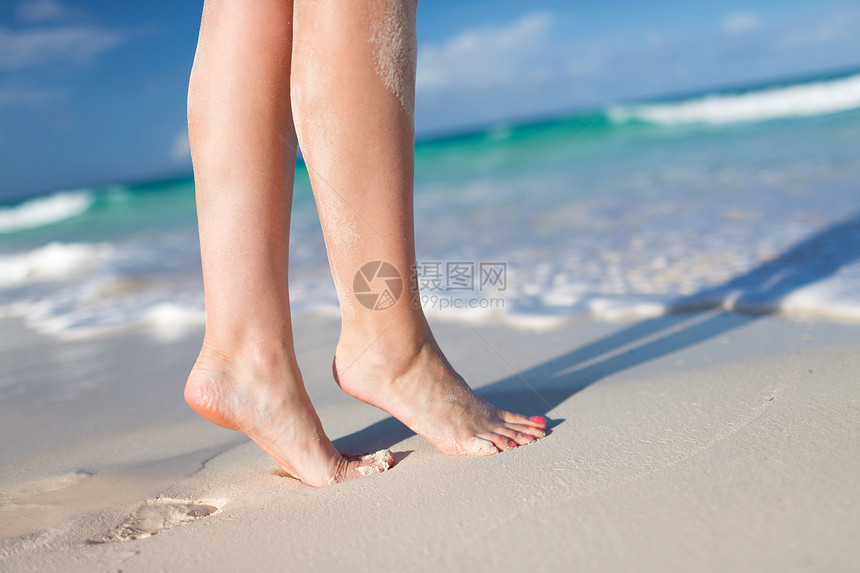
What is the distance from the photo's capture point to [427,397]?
43.1 inches

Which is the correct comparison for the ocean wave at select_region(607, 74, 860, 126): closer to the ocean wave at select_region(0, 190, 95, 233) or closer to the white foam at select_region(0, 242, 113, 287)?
the white foam at select_region(0, 242, 113, 287)

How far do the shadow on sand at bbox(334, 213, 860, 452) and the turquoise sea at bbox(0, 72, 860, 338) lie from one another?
0.01 m

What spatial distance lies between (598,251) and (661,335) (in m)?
1.04

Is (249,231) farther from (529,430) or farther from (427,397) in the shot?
(529,430)

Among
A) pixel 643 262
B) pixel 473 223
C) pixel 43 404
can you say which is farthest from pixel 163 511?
pixel 473 223

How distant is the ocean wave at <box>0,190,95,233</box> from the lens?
12.9 m

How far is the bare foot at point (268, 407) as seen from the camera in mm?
1015

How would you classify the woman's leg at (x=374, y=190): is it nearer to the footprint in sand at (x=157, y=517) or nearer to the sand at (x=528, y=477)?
the sand at (x=528, y=477)

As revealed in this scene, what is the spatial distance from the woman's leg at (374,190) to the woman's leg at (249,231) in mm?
91

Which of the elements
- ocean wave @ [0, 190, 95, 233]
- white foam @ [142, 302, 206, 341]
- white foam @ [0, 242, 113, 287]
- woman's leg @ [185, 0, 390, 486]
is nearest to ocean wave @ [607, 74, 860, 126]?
white foam @ [0, 242, 113, 287]

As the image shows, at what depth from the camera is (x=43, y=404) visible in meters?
1.56

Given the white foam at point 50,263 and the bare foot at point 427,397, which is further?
the white foam at point 50,263

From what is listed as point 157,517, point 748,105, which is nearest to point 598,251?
point 157,517

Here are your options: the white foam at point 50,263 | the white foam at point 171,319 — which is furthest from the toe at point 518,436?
the white foam at point 50,263
